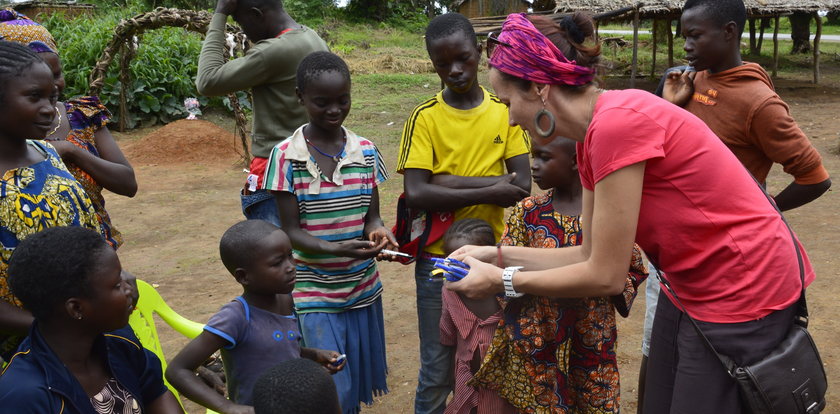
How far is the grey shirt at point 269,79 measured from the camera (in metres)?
3.53

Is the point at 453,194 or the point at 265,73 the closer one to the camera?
the point at 453,194

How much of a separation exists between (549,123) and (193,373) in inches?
59.6

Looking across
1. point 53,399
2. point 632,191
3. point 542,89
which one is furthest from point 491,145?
point 53,399

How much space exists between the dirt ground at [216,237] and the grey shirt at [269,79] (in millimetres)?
1614

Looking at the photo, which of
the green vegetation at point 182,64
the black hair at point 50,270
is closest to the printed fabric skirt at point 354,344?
the black hair at point 50,270

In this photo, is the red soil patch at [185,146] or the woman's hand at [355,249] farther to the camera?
the red soil patch at [185,146]

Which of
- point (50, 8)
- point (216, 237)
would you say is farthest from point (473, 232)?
point (50, 8)

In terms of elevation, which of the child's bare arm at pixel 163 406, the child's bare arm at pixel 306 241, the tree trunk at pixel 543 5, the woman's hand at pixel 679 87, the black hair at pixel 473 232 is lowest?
the tree trunk at pixel 543 5

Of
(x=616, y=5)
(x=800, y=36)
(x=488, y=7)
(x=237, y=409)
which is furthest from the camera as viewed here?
(x=488, y=7)

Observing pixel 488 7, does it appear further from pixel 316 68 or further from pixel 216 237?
pixel 316 68

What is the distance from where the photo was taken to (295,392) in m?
1.91

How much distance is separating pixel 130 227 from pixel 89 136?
501 centimetres

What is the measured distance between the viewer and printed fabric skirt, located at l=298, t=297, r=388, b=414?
10.5ft

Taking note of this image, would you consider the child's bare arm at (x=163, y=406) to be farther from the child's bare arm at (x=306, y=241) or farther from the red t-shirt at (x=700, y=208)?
the red t-shirt at (x=700, y=208)
